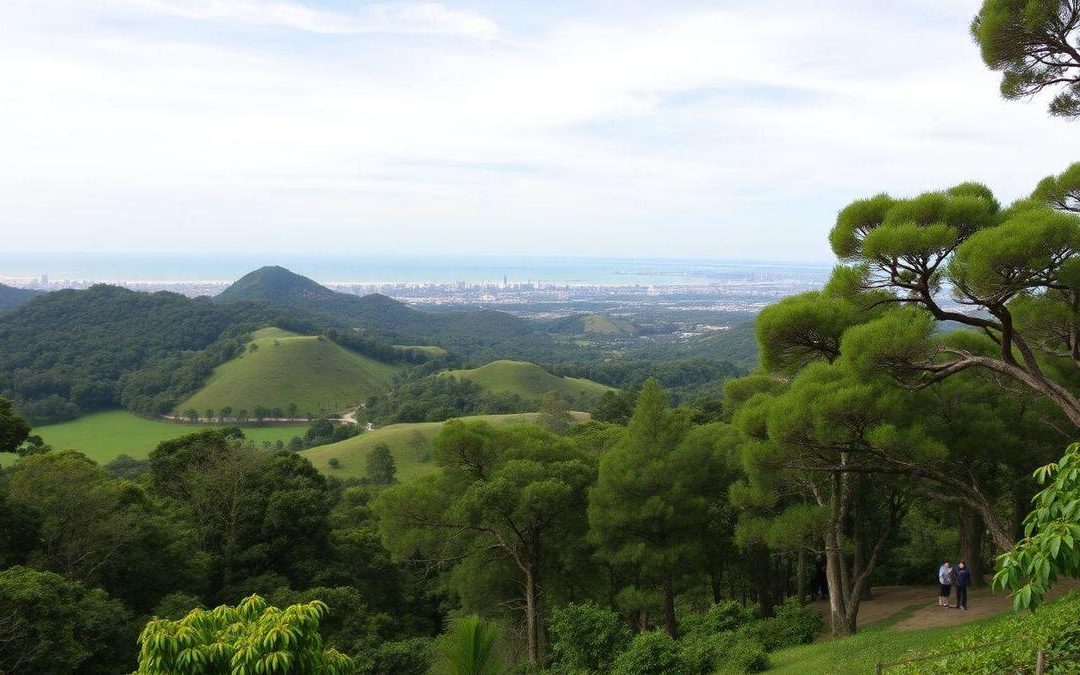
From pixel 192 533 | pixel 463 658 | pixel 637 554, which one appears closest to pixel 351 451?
pixel 192 533

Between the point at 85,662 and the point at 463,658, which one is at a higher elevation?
the point at 463,658

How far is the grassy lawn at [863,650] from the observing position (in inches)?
433

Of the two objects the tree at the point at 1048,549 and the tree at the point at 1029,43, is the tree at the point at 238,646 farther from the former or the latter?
the tree at the point at 1029,43

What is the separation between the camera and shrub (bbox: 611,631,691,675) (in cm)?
1298

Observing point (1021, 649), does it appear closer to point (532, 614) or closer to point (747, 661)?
point (747, 661)

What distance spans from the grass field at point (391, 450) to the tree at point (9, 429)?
39.4 meters

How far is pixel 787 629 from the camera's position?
15.6 metres

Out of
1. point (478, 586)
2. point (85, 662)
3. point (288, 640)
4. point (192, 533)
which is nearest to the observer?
point (288, 640)

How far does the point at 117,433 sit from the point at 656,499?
7973 centimetres

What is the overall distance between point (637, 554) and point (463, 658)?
10794 mm

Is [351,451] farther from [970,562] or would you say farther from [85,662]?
[970,562]

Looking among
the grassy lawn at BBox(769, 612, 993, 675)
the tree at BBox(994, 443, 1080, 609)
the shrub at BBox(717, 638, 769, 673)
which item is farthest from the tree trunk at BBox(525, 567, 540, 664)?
the tree at BBox(994, 443, 1080, 609)

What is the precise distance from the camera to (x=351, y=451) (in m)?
62.0

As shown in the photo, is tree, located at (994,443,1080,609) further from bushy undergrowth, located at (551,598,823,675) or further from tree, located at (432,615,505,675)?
bushy undergrowth, located at (551,598,823,675)
